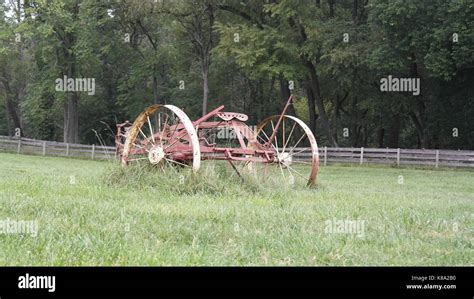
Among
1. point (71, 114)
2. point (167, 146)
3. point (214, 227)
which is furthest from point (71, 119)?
point (214, 227)

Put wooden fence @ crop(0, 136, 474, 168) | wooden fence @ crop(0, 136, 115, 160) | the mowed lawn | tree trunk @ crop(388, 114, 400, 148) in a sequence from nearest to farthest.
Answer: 1. the mowed lawn
2. wooden fence @ crop(0, 136, 474, 168)
3. wooden fence @ crop(0, 136, 115, 160)
4. tree trunk @ crop(388, 114, 400, 148)

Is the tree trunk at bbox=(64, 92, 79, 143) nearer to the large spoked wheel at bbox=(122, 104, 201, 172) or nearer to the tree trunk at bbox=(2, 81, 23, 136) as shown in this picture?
the tree trunk at bbox=(2, 81, 23, 136)

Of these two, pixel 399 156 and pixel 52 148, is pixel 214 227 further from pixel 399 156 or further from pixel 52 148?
pixel 52 148

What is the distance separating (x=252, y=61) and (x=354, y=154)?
7.22 meters

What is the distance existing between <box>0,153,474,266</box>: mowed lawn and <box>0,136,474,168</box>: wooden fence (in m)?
13.1

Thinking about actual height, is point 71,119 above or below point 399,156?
above

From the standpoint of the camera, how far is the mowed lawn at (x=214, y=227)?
4961 mm

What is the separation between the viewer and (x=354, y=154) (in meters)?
28.9

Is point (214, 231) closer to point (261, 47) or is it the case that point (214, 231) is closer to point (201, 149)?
point (201, 149)

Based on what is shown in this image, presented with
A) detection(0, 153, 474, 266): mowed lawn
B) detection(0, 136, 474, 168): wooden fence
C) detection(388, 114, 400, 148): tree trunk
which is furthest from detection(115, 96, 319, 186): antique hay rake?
detection(388, 114, 400, 148): tree trunk

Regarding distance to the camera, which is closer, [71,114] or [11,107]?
[71,114]

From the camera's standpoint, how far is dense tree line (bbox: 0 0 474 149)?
25750 millimetres
